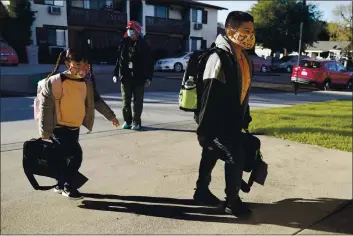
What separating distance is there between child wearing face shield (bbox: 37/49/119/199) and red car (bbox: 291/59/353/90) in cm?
1438

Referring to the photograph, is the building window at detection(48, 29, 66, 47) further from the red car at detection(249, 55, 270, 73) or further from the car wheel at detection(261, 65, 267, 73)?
the car wheel at detection(261, 65, 267, 73)

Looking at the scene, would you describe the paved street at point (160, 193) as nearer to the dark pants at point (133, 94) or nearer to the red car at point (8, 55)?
the dark pants at point (133, 94)

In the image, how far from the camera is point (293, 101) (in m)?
11.6

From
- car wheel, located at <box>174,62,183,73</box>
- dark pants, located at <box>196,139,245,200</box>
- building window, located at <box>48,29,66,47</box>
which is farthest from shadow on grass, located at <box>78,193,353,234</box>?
car wheel, located at <box>174,62,183,73</box>

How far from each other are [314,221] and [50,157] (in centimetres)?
231

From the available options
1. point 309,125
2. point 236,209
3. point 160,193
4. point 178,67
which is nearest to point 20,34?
point 178,67

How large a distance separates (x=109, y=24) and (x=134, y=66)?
132cm

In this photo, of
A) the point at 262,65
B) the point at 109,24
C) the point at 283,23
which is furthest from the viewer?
A: the point at 283,23

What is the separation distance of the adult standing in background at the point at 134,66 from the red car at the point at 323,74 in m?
11.6

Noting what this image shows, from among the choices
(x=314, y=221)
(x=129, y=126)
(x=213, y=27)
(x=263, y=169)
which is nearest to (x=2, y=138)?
(x=129, y=126)

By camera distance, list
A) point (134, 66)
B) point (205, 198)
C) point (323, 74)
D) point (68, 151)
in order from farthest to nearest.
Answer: point (323, 74) < point (134, 66) < point (205, 198) < point (68, 151)

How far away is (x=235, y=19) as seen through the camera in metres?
3.04

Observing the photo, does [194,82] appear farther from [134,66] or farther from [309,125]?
[309,125]

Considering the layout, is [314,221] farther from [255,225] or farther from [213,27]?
[213,27]
